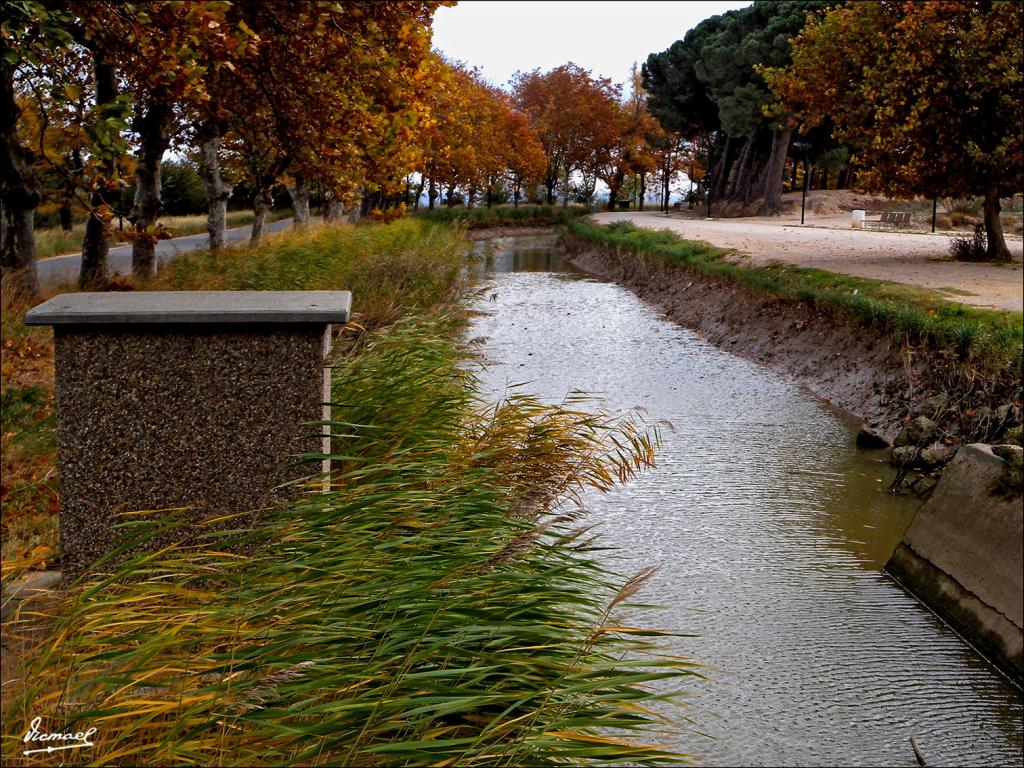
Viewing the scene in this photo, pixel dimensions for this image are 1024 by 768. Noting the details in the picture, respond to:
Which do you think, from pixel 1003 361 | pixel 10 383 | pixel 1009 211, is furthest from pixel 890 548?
pixel 1009 211

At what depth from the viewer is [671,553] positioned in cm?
700

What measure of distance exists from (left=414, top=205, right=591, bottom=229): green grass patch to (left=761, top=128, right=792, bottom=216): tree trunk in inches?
478

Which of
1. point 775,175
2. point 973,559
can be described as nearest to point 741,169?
point 775,175

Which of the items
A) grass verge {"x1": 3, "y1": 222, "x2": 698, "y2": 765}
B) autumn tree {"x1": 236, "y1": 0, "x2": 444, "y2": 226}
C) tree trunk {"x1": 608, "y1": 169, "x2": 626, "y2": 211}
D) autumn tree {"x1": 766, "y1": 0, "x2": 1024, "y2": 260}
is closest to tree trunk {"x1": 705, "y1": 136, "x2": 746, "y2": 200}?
tree trunk {"x1": 608, "y1": 169, "x2": 626, "y2": 211}

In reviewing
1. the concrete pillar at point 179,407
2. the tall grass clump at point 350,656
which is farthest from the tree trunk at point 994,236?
the concrete pillar at point 179,407

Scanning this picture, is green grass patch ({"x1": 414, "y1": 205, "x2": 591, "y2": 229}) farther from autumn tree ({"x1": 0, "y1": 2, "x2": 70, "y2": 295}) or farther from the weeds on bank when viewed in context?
autumn tree ({"x1": 0, "y1": 2, "x2": 70, "y2": 295})

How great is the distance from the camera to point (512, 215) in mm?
61406

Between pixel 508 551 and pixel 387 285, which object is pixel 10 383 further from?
pixel 508 551

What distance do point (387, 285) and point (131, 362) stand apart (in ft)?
28.5

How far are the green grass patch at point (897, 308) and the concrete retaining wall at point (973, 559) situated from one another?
3381mm

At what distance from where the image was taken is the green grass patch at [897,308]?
9891 mm

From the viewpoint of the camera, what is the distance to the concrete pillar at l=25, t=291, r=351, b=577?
471cm

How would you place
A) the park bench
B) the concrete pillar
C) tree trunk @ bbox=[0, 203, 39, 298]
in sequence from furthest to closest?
the park bench, tree trunk @ bbox=[0, 203, 39, 298], the concrete pillar

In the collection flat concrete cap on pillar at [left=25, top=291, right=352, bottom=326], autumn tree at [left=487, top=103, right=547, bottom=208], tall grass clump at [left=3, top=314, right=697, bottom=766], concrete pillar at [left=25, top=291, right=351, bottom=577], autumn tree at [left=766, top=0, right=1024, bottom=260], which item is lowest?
tall grass clump at [left=3, top=314, right=697, bottom=766]
